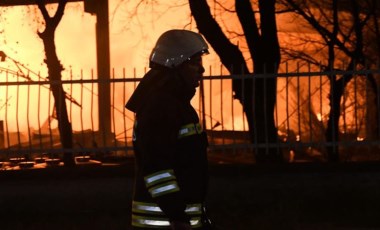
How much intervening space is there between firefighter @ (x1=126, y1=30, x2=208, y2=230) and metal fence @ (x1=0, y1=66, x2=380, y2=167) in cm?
544

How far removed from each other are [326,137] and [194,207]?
24.7 feet

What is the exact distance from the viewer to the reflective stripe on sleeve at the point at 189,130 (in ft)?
11.3

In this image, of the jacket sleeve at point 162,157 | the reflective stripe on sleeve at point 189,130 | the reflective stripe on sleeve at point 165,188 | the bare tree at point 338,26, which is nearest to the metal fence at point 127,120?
the bare tree at point 338,26

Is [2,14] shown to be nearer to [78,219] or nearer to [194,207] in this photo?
[78,219]

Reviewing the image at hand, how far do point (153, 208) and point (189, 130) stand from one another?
0.34 m

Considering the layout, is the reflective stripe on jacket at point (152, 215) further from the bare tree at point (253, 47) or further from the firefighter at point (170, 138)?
the bare tree at point (253, 47)

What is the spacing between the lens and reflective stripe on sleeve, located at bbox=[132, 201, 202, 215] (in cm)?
346

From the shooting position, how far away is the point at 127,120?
10.5 meters

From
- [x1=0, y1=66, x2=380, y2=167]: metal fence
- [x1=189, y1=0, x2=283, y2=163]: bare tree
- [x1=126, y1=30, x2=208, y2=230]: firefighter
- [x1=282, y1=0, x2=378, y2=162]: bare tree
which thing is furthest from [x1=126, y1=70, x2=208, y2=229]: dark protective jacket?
[x1=282, y1=0, x2=378, y2=162]: bare tree

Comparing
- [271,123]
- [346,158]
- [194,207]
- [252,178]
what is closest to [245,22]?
[271,123]

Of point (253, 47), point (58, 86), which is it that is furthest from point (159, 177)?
point (253, 47)

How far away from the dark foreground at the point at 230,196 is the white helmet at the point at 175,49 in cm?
472

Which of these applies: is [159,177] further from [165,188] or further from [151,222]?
[151,222]

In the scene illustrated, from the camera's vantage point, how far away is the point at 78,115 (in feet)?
34.7
